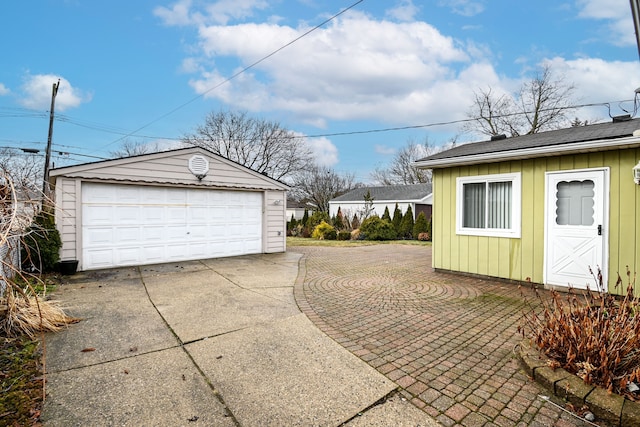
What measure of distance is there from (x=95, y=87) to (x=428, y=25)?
1555 cm

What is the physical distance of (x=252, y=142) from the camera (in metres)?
30.9

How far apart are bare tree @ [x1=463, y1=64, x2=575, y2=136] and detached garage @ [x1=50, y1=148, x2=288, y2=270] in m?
16.3

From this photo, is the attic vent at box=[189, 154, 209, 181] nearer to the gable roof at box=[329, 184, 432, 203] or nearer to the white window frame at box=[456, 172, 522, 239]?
the white window frame at box=[456, 172, 522, 239]

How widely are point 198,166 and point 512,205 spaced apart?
26.4 ft

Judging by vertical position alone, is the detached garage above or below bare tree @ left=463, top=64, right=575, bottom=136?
below

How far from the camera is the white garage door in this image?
775 cm

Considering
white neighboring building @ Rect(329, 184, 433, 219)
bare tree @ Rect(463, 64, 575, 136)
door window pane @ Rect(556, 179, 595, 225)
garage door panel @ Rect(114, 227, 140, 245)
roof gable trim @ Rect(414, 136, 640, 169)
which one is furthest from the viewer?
white neighboring building @ Rect(329, 184, 433, 219)

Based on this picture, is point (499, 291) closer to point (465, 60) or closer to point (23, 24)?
point (465, 60)

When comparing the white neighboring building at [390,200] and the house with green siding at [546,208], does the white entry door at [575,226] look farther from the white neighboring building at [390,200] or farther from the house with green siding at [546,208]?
the white neighboring building at [390,200]

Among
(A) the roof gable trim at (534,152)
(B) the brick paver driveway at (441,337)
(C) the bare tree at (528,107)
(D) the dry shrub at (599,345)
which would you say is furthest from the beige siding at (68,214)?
(C) the bare tree at (528,107)

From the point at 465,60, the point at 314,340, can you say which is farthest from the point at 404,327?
the point at 465,60

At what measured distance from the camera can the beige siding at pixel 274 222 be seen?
35.0 ft

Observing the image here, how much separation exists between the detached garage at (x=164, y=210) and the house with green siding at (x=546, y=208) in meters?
5.58

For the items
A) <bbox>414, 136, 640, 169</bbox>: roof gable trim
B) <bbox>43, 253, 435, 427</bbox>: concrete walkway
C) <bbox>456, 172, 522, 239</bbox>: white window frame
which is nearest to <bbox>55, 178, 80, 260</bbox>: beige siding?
<bbox>43, 253, 435, 427</bbox>: concrete walkway
